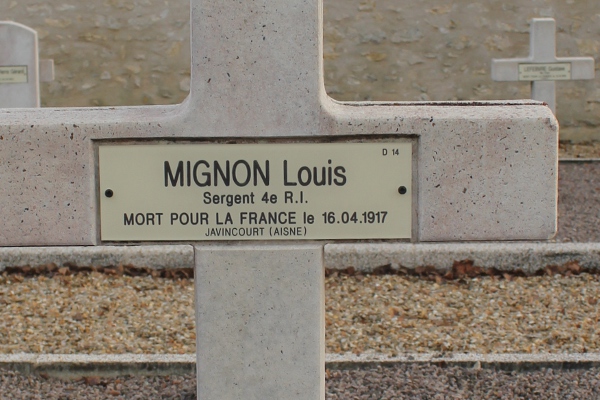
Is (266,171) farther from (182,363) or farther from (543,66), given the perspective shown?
(543,66)

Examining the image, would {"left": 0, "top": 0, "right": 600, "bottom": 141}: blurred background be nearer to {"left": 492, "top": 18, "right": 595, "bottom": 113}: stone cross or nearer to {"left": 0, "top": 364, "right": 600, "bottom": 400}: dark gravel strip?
{"left": 492, "top": 18, "right": 595, "bottom": 113}: stone cross

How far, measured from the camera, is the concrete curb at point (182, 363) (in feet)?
10.3

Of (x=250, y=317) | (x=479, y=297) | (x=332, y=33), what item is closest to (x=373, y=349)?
(x=479, y=297)

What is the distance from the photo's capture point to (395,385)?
3033mm

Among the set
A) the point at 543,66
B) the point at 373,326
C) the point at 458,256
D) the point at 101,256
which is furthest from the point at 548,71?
the point at 373,326

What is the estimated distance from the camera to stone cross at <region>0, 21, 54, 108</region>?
302 inches

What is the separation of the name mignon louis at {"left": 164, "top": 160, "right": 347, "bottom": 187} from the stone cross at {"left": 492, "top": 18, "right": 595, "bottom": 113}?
674 centimetres

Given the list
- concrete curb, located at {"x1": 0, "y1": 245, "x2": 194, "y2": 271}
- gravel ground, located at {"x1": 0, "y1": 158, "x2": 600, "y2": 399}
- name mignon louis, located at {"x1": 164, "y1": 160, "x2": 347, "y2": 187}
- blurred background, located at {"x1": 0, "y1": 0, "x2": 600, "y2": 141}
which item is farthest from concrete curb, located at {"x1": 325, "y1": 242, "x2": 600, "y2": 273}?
blurred background, located at {"x1": 0, "y1": 0, "x2": 600, "y2": 141}

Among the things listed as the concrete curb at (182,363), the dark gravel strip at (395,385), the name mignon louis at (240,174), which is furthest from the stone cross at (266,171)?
the concrete curb at (182,363)

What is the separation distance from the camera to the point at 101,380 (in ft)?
10.3

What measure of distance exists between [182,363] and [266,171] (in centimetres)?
148

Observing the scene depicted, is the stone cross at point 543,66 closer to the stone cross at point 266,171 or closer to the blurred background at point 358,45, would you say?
the blurred background at point 358,45

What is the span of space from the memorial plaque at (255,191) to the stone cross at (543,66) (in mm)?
6703

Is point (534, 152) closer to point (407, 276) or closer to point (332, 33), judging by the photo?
point (407, 276)
